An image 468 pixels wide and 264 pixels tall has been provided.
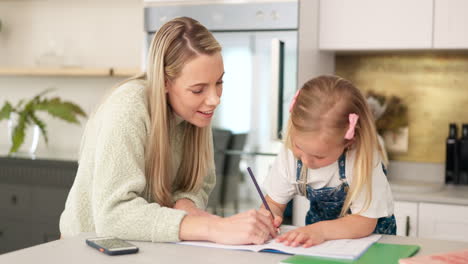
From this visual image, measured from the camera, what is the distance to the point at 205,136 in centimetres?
167

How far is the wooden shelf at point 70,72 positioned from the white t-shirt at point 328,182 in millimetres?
1687

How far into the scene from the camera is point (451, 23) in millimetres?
2658

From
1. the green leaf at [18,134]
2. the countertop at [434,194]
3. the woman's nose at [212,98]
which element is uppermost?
the woman's nose at [212,98]

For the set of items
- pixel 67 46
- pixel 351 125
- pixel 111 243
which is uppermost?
pixel 67 46

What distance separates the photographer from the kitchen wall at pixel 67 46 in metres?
3.49

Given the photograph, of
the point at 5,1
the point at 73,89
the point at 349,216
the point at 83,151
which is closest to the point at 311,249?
the point at 349,216

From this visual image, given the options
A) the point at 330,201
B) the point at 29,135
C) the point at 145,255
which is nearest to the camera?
the point at 145,255

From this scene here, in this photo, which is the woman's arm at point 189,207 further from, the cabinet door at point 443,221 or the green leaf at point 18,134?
the green leaf at point 18,134

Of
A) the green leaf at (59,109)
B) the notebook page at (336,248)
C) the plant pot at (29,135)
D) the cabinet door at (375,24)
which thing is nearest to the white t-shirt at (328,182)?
the notebook page at (336,248)

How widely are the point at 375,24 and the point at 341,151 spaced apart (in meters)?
1.43

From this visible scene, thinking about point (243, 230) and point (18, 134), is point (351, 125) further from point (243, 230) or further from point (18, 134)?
point (18, 134)

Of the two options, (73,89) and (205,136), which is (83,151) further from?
(73,89)

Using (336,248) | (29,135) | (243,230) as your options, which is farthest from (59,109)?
(336,248)

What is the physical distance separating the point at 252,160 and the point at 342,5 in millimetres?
834
